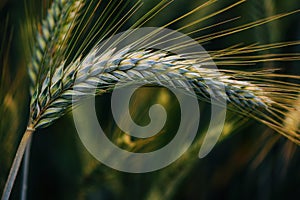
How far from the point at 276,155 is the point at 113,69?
0.67 m

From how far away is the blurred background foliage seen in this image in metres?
1.01

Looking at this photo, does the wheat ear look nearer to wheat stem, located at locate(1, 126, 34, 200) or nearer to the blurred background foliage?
wheat stem, located at locate(1, 126, 34, 200)

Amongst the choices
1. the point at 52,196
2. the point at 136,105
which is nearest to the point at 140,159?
the point at 136,105

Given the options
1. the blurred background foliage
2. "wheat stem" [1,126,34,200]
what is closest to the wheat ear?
"wheat stem" [1,126,34,200]

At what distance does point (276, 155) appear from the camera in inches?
48.5

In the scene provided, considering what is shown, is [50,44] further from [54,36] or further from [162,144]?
[162,144]

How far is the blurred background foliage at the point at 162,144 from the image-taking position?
101 centimetres

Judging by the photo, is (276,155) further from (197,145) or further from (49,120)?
(49,120)

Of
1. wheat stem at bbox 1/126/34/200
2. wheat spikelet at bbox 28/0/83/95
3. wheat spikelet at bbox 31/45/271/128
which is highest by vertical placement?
wheat spikelet at bbox 28/0/83/95

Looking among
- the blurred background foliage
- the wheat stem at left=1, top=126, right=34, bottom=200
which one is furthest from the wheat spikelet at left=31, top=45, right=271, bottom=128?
the blurred background foliage

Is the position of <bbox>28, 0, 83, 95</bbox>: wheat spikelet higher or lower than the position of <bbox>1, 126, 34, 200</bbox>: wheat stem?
higher

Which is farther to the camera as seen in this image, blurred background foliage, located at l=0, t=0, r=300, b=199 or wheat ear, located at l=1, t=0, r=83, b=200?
blurred background foliage, located at l=0, t=0, r=300, b=199

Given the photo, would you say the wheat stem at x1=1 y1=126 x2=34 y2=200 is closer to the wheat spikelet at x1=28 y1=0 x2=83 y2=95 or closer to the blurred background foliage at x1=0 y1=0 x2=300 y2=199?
the wheat spikelet at x1=28 y1=0 x2=83 y2=95

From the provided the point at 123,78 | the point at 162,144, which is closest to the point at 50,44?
the point at 123,78
